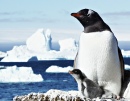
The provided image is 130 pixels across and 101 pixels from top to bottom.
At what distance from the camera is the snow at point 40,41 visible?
63.1 metres

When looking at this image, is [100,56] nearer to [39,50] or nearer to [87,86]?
[87,86]

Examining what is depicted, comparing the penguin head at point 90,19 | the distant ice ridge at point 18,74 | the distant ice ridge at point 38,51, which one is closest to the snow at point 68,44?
the distant ice ridge at point 38,51

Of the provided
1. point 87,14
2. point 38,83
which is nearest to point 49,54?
point 38,83

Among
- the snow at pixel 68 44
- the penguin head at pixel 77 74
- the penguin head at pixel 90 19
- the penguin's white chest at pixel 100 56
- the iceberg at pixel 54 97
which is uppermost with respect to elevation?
the penguin head at pixel 90 19

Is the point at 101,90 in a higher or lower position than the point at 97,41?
lower

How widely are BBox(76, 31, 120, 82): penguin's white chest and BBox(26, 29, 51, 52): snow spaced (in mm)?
56625

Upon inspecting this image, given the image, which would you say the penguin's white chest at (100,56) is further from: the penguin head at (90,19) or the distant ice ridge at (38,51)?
the distant ice ridge at (38,51)

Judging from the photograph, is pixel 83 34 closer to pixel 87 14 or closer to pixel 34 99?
pixel 87 14

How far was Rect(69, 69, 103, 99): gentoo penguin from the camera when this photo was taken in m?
5.70

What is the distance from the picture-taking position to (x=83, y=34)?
587 cm

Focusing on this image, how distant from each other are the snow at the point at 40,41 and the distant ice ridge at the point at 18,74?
13.9 meters

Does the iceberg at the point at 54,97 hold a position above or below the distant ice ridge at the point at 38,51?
above

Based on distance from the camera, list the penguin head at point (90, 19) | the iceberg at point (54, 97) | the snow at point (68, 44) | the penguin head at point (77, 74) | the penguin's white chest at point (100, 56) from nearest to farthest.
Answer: the iceberg at point (54, 97)
the penguin head at point (77, 74)
the penguin's white chest at point (100, 56)
the penguin head at point (90, 19)
the snow at point (68, 44)

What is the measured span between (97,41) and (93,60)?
24 cm
